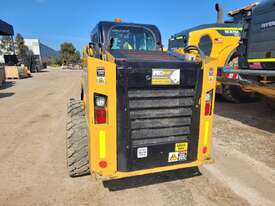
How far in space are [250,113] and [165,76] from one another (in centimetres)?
519

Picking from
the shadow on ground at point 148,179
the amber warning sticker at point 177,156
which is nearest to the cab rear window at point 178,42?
the shadow on ground at point 148,179

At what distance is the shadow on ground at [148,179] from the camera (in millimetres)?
2971

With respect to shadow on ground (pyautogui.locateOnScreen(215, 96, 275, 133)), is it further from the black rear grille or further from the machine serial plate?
the machine serial plate

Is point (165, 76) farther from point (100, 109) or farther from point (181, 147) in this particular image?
point (181, 147)

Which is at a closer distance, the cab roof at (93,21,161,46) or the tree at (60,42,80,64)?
the cab roof at (93,21,161,46)

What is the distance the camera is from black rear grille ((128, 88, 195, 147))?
102 inches

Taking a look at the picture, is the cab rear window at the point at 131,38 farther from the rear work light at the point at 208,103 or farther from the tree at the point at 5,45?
the tree at the point at 5,45

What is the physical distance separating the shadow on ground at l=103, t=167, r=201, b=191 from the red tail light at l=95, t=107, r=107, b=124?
3.35 feet

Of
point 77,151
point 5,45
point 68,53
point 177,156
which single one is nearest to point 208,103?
point 177,156

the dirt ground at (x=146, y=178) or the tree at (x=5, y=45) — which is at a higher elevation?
the tree at (x=5, y=45)

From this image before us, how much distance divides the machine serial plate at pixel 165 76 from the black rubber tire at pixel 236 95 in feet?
18.4

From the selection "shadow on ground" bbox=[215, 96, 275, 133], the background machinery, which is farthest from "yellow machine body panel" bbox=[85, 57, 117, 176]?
"shadow on ground" bbox=[215, 96, 275, 133]

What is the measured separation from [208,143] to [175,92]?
0.89 meters

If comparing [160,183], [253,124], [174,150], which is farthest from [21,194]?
[253,124]
